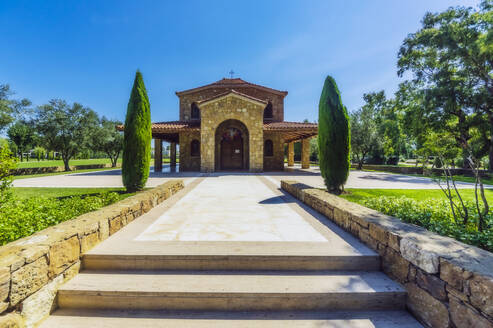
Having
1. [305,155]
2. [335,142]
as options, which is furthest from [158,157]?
[335,142]

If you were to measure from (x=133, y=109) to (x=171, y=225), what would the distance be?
5.56 m

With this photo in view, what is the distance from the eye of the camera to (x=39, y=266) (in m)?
2.17

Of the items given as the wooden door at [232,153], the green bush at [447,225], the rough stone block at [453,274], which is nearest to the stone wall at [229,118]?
the wooden door at [232,153]

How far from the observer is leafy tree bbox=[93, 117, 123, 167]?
24.1 metres

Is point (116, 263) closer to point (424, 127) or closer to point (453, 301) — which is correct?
point (453, 301)

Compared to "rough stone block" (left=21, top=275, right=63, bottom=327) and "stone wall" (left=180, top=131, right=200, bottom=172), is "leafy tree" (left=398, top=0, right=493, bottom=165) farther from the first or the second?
"rough stone block" (left=21, top=275, right=63, bottom=327)

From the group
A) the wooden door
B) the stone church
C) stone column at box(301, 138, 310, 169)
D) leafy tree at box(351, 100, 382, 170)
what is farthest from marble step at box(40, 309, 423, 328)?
leafy tree at box(351, 100, 382, 170)

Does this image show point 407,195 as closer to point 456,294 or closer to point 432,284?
point 432,284

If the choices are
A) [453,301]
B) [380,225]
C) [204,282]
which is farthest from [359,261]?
[204,282]

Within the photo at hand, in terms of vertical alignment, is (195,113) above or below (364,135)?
above

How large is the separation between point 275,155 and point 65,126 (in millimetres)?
21744

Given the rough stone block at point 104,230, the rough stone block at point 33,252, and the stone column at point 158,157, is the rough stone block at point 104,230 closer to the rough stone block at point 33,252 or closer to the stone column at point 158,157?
the rough stone block at point 33,252

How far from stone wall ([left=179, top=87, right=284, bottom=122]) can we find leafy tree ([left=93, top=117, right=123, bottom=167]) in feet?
36.5

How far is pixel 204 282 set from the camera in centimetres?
253
